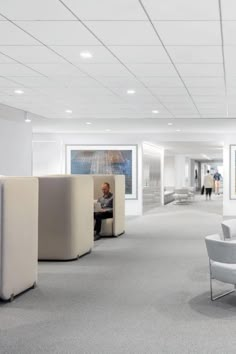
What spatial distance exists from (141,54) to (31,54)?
1466 millimetres

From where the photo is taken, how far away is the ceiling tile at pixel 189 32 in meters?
5.07

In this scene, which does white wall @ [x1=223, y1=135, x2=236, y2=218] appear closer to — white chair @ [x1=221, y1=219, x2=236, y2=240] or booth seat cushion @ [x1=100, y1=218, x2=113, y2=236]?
booth seat cushion @ [x1=100, y1=218, x2=113, y2=236]

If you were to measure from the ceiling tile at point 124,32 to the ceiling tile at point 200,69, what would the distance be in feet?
4.46

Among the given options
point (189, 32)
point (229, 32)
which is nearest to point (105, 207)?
point (189, 32)

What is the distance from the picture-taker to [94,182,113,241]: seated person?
38.5ft

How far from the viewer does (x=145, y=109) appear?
11695 millimetres

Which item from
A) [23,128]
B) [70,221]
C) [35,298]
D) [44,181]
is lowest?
[35,298]

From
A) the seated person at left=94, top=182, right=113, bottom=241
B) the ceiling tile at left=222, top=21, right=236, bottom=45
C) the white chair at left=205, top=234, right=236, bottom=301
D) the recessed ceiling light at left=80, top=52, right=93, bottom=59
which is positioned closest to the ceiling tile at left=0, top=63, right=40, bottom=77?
the recessed ceiling light at left=80, top=52, right=93, bottom=59

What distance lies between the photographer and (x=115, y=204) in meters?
12.0

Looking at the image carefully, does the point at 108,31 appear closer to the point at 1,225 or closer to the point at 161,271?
the point at 1,225

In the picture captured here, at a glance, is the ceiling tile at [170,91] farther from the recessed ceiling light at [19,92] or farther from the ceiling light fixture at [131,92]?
the recessed ceiling light at [19,92]

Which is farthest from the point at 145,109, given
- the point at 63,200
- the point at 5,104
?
the point at 63,200

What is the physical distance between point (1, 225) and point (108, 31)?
8.50ft

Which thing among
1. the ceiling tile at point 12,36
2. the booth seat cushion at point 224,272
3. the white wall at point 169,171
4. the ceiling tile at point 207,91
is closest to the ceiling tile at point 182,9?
the ceiling tile at point 12,36
